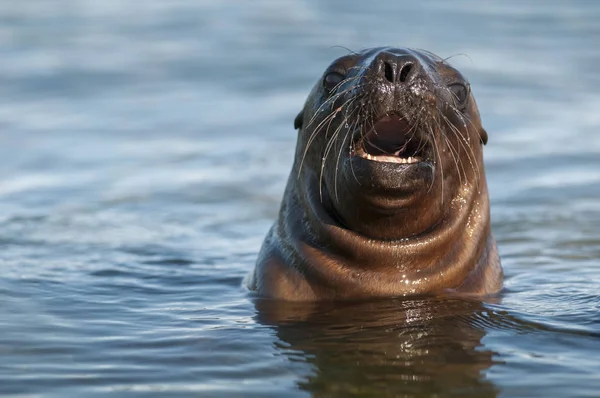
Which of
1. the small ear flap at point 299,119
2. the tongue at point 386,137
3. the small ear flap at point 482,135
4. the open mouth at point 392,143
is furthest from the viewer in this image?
the small ear flap at point 299,119

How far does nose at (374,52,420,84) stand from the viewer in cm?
648

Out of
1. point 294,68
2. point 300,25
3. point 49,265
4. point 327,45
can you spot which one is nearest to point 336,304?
point 49,265

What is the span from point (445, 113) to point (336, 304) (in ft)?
3.73

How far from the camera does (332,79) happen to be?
699 cm

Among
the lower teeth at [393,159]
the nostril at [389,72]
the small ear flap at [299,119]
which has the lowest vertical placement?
the lower teeth at [393,159]

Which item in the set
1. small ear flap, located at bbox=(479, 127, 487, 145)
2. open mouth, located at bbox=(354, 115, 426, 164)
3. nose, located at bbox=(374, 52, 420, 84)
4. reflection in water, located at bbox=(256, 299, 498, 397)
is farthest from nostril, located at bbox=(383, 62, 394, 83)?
reflection in water, located at bbox=(256, 299, 498, 397)

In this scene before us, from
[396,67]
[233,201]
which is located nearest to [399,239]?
[396,67]

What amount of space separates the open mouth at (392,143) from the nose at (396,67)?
19cm

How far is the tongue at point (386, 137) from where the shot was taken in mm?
6688

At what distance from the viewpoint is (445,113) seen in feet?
22.4

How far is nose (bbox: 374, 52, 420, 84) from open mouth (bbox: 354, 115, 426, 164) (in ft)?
0.63

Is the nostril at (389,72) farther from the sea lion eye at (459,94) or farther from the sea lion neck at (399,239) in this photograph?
the sea lion neck at (399,239)

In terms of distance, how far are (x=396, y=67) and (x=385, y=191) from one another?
24.0 inches

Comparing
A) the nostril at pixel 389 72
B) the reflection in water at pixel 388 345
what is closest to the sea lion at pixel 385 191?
the nostril at pixel 389 72
